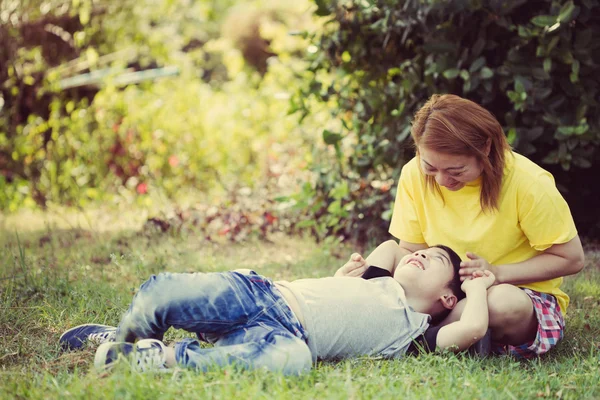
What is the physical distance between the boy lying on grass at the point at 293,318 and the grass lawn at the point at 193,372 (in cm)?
7

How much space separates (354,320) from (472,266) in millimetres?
517

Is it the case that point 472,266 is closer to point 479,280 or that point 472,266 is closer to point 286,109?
point 479,280

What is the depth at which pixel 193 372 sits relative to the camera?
2.26m

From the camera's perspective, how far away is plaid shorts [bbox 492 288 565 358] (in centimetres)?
267

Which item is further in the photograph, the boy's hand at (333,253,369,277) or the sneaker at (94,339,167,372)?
the boy's hand at (333,253,369,277)

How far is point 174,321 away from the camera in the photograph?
2367 mm

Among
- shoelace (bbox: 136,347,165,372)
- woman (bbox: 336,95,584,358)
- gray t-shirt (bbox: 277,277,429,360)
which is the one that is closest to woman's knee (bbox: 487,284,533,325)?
woman (bbox: 336,95,584,358)

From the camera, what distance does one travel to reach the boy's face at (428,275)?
2.71 meters

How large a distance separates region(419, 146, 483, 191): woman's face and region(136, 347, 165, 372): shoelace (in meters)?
1.24

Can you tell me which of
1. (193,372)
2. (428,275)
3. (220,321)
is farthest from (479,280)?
(193,372)

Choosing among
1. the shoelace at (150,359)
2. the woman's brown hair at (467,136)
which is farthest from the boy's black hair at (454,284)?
the shoelace at (150,359)

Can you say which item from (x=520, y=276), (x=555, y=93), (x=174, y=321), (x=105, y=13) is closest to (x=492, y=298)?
(x=520, y=276)

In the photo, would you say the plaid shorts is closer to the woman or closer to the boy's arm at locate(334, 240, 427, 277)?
the woman

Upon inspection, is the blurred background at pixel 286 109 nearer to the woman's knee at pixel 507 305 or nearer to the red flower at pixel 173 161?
the red flower at pixel 173 161
